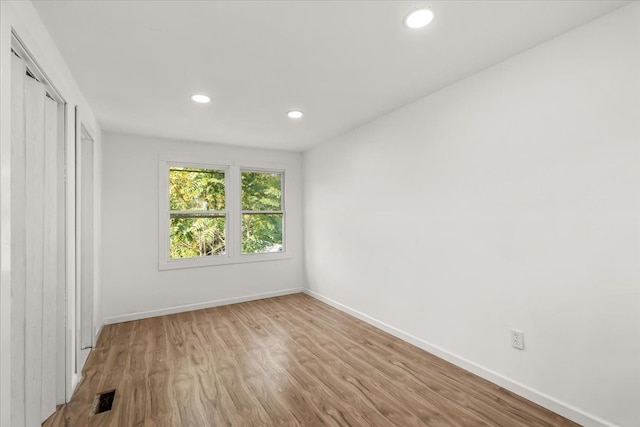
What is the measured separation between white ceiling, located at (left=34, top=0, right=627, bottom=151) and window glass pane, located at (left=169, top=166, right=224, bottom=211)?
126 centimetres

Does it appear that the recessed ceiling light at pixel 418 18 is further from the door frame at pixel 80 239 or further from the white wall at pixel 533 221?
the door frame at pixel 80 239

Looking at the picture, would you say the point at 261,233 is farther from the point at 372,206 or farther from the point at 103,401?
the point at 103,401

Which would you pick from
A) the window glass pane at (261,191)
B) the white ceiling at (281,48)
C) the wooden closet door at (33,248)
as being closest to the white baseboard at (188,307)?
the window glass pane at (261,191)

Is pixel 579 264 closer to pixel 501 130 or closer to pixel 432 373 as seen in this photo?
pixel 501 130

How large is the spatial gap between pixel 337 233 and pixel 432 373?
213 cm

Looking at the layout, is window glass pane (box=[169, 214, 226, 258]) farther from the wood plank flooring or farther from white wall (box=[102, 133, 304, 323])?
the wood plank flooring

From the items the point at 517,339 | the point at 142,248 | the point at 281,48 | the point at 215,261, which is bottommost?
the point at 517,339

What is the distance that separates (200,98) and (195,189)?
1885 millimetres

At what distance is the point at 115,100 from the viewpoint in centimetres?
281

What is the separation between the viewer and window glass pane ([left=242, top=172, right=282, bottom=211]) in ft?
15.7

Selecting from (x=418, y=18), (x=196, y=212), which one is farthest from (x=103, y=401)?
(x=418, y=18)

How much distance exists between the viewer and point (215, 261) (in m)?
4.43

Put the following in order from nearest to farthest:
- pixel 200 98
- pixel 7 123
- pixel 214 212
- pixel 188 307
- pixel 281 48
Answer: pixel 7 123
pixel 281 48
pixel 200 98
pixel 188 307
pixel 214 212

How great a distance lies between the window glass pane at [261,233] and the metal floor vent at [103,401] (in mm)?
2562
